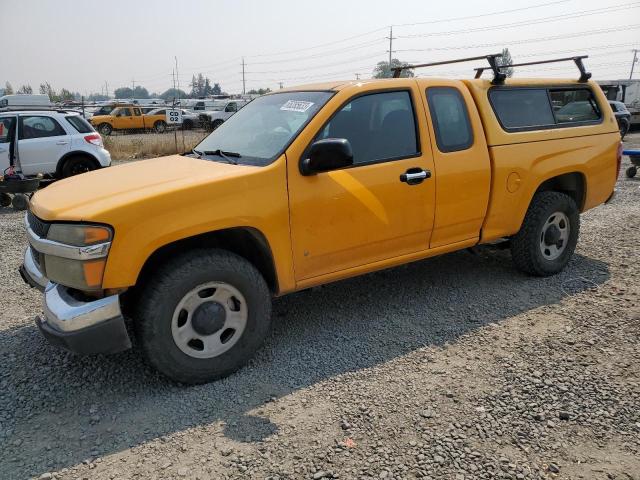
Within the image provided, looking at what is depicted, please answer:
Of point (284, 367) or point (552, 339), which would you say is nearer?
point (284, 367)

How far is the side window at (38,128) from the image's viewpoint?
10.0 meters

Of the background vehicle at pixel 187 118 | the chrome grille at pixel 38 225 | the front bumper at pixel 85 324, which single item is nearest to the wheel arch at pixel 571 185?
the front bumper at pixel 85 324

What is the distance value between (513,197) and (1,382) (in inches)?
166

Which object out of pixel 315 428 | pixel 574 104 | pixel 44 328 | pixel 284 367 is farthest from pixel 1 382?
pixel 574 104

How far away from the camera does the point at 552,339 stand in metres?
3.78

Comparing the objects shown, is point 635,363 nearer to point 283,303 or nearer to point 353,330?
point 353,330

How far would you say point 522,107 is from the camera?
15.4 feet

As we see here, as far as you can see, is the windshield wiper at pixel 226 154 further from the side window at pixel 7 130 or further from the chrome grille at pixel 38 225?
the side window at pixel 7 130

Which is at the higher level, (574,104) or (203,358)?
(574,104)

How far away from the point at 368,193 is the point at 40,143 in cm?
895

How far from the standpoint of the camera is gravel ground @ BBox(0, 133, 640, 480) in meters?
2.58

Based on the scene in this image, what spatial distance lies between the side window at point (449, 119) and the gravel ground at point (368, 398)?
141 cm

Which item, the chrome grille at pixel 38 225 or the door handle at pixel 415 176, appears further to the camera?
the door handle at pixel 415 176

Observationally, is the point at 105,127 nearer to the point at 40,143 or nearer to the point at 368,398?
the point at 40,143
